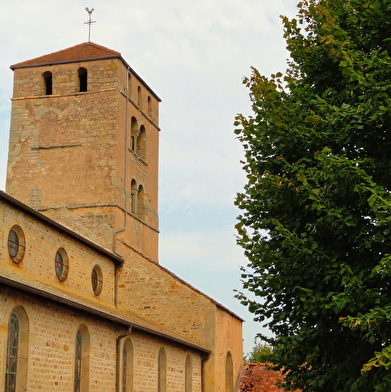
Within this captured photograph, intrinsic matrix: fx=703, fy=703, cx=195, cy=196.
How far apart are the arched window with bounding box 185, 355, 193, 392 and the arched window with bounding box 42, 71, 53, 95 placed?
12363 mm

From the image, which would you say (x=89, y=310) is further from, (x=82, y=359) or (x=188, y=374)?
(x=188, y=374)

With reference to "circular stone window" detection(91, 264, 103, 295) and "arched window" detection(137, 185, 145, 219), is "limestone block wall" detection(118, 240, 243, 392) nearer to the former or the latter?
"circular stone window" detection(91, 264, 103, 295)

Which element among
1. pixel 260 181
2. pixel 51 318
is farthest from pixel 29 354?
pixel 260 181

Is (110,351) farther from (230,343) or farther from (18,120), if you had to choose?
(18,120)

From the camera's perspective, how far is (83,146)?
2722 centimetres

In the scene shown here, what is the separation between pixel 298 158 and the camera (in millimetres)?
12641

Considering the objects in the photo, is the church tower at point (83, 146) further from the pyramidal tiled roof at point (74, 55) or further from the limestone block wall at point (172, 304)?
the limestone block wall at point (172, 304)

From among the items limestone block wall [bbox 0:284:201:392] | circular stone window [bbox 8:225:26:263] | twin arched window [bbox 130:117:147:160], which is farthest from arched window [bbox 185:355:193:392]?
twin arched window [bbox 130:117:147:160]

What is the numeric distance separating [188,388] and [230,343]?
431 centimetres

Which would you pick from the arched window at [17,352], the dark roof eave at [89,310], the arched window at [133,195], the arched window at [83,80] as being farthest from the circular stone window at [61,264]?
the arched window at [83,80]

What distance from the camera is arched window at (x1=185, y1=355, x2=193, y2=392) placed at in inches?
931

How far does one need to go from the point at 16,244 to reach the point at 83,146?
30.0 ft

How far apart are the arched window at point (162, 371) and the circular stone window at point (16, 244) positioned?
5.74 meters

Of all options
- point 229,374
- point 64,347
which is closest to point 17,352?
point 64,347
